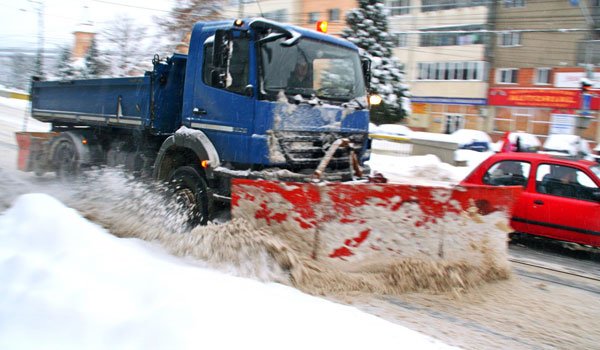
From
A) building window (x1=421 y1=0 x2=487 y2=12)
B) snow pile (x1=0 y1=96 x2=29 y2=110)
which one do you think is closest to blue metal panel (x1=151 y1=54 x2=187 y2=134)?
snow pile (x1=0 y1=96 x2=29 y2=110)

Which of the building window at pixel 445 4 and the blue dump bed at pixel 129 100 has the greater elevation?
the building window at pixel 445 4

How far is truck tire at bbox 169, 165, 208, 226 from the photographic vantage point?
599 centimetres

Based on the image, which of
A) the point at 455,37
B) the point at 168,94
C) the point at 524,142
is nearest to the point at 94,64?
the point at 168,94

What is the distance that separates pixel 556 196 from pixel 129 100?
6186 mm

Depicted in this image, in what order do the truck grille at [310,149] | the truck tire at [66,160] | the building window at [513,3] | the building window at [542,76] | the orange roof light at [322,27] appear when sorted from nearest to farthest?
the truck grille at [310,149]
the orange roof light at [322,27]
the truck tire at [66,160]
the building window at [542,76]
the building window at [513,3]

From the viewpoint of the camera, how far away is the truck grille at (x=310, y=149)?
5.57m

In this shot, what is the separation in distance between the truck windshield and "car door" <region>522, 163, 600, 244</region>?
2884mm

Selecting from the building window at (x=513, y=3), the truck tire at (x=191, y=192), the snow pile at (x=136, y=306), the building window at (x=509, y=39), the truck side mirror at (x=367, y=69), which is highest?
the building window at (x=513, y=3)

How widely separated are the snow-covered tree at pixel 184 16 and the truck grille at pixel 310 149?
2010 cm

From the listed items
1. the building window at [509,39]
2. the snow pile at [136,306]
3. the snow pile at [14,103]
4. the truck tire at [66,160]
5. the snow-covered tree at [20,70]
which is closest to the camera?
the snow pile at [136,306]

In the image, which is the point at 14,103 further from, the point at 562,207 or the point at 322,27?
the point at 562,207

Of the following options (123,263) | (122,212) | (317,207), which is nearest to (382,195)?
(317,207)

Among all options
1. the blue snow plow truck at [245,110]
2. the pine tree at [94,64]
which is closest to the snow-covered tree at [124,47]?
the pine tree at [94,64]

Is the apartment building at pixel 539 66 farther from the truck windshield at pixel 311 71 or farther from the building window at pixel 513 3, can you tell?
the truck windshield at pixel 311 71
